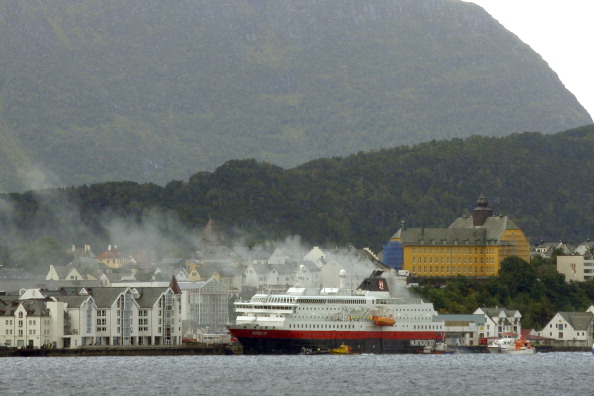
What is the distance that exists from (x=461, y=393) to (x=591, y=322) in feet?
200

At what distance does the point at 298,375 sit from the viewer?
11625 cm

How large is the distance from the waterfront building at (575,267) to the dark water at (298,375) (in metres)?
49.9

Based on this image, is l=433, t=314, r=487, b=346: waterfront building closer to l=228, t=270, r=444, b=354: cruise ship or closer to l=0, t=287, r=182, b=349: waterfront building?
l=228, t=270, r=444, b=354: cruise ship

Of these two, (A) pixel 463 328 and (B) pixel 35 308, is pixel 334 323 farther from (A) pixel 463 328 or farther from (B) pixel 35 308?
(B) pixel 35 308

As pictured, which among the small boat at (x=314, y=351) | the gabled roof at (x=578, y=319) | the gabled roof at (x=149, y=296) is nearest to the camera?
the small boat at (x=314, y=351)

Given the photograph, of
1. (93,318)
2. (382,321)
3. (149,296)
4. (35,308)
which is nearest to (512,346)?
(382,321)

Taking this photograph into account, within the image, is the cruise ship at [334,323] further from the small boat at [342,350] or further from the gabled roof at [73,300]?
the gabled roof at [73,300]

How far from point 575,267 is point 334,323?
55.8 m

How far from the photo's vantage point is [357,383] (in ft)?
358

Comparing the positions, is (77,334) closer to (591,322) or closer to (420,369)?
(420,369)

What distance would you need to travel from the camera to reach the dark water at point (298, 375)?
104 m

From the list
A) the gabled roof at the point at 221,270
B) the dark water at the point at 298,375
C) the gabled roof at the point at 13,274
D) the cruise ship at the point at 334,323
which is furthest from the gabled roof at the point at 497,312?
the gabled roof at the point at 13,274

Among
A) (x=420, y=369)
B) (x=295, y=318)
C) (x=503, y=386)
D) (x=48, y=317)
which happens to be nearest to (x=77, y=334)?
(x=48, y=317)

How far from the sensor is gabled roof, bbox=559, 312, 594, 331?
161 meters
